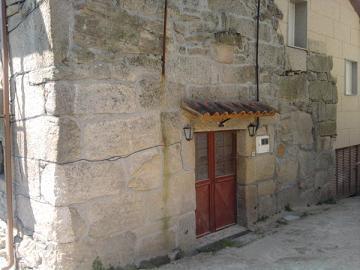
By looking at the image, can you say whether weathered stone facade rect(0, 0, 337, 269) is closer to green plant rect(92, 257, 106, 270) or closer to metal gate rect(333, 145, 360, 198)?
green plant rect(92, 257, 106, 270)

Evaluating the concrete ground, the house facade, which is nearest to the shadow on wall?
the concrete ground

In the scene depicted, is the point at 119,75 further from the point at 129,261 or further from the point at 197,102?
the point at 129,261

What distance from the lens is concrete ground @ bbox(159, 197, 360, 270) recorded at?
406cm

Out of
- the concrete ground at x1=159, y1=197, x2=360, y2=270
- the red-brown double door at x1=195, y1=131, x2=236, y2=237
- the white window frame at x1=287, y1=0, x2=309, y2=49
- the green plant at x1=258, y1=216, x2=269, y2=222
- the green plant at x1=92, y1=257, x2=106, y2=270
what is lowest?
the concrete ground at x1=159, y1=197, x2=360, y2=270

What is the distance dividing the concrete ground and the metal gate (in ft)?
5.85

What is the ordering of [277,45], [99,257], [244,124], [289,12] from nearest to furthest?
[99,257], [244,124], [277,45], [289,12]

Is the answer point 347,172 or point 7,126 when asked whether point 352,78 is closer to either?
point 347,172

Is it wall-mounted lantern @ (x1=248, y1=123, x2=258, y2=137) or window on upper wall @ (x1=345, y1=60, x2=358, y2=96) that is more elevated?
window on upper wall @ (x1=345, y1=60, x2=358, y2=96)

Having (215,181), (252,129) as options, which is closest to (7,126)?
(215,181)

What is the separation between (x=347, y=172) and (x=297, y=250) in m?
3.87

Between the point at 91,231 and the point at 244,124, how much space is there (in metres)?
2.44

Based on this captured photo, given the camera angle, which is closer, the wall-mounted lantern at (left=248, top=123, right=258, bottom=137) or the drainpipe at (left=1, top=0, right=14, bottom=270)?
the drainpipe at (left=1, top=0, right=14, bottom=270)

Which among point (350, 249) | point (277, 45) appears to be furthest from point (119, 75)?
point (350, 249)

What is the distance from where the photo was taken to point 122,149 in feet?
12.3
